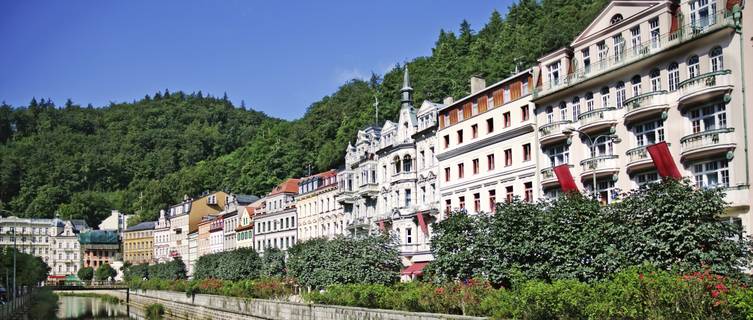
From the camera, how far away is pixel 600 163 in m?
44.5

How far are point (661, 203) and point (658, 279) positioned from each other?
235 inches

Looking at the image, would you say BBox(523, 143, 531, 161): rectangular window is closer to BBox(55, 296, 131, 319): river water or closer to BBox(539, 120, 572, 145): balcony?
BBox(539, 120, 572, 145): balcony

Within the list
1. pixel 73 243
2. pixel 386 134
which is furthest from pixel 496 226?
pixel 73 243

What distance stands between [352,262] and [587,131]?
759 inches

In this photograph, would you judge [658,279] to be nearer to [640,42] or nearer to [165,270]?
[640,42]

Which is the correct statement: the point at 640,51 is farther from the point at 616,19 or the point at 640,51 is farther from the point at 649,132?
the point at 649,132

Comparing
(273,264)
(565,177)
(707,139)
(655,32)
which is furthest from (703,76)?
(273,264)

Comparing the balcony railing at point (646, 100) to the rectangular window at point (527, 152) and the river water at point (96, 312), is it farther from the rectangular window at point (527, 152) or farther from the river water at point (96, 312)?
the river water at point (96, 312)

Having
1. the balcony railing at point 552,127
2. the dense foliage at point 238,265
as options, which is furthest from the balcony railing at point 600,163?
the dense foliage at point 238,265

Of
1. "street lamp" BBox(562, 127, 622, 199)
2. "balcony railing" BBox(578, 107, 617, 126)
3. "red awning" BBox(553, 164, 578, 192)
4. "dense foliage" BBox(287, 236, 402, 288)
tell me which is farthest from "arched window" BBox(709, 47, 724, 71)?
"dense foliage" BBox(287, 236, 402, 288)

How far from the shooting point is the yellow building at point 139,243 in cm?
16885

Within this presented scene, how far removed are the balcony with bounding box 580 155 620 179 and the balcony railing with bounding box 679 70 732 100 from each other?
6.06m

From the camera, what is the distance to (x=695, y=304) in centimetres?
2462

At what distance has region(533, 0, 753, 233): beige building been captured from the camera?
37094mm
